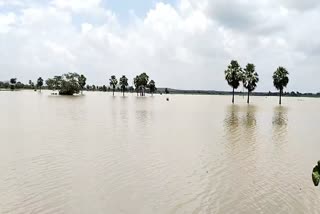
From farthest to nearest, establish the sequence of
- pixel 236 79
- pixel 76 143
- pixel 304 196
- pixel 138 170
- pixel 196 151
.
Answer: pixel 236 79 → pixel 76 143 → pixel 196 151 → pixel 138 170 → pixel 304 196

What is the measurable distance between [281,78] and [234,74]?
13.6 m

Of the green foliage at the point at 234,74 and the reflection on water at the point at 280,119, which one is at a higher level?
the green foliage at the point at 234,74

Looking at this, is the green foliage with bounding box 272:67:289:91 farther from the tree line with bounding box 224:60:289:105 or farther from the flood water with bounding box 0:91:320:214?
the flood water with bounding box 0:91:320:214

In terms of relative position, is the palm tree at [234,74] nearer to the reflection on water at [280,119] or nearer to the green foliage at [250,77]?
the green foliage at [250,77]

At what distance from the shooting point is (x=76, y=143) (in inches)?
920

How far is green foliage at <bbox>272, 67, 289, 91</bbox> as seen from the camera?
328 ft

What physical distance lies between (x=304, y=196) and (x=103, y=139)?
1575 centimetres

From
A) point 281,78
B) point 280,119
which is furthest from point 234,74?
point 280,119

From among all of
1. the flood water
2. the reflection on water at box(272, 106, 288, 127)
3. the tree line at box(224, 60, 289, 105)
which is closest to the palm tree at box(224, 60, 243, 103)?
the tree line at box(224, 60, 289, 105)

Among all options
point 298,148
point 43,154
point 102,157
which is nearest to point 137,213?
point 102,157

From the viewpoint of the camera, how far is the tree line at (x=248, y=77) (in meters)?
100

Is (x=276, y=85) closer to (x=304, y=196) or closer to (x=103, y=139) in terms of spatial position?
(x=103, y=139)

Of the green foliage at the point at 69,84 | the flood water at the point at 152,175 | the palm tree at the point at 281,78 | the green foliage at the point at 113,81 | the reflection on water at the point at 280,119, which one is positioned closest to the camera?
the flood water at the point at 152,175

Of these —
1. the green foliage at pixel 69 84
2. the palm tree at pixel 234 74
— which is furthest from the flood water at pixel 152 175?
the green foliage at pixel 69 84
